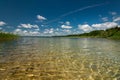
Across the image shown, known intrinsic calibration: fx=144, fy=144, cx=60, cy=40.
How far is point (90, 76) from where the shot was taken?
722cm

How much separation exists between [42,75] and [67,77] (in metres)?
1.31

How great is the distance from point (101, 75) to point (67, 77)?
178cm

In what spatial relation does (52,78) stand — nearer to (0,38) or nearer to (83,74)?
(83,74)

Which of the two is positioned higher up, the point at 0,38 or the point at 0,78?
the point at 0,38

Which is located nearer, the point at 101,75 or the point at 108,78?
the point at 108,78

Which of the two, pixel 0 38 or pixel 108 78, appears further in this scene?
pixel 0 38

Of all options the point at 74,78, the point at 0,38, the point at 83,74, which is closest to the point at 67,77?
the point at 74,78

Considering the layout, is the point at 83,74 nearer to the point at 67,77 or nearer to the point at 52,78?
the point at 67,77

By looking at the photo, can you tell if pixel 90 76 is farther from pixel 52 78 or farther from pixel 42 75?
pixel 42 75

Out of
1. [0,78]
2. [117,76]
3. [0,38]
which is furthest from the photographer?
[0,38]

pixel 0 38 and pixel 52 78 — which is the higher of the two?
pixel 0 38

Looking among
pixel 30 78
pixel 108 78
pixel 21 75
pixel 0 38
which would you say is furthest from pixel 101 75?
pixel 0 38

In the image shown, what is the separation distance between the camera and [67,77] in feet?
23.3

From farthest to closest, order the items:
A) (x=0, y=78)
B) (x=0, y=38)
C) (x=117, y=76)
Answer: (x=0, y=38), (x=117, y=76), (x=0, y=78)
